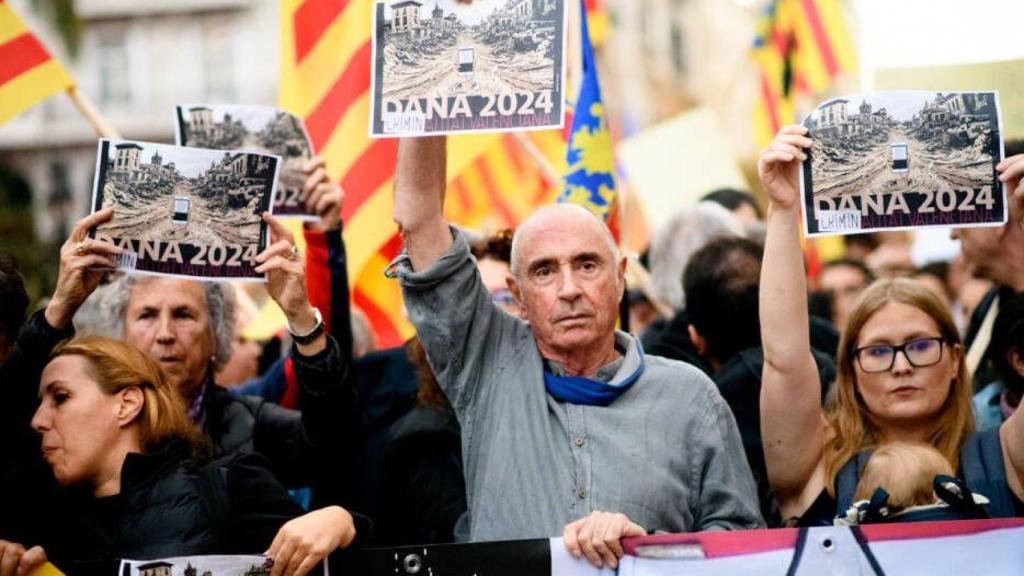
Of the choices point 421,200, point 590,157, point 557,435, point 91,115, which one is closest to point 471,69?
point 421,200

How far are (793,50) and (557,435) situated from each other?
6.55 m

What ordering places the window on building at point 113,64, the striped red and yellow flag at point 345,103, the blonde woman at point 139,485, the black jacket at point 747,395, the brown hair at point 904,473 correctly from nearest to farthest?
the blonde woman at point 139,485, the brown hair at point 904,473, the black jacket at point 747,395, the striped red and yellow flag at point 345,103, the window on building at point 113,64

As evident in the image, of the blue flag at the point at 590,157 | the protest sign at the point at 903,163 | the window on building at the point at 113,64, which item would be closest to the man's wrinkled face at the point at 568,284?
the protest sign at the point at 903,163

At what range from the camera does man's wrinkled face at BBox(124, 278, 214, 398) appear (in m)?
5.68

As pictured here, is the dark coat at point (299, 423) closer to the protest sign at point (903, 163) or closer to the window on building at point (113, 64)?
the protest sign at point (903, 163)

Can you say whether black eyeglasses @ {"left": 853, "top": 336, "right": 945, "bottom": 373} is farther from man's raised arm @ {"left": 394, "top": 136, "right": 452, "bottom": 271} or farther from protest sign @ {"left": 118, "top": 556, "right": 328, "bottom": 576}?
protest sign @ {"left": 118, "top": 556, "right": 328, "bottom": 576}

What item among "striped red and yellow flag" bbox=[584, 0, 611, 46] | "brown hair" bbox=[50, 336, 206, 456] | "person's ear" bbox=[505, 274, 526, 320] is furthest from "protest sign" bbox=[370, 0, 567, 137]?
"striped red and yellow flag" bbox=[584, 0, 611, 46]

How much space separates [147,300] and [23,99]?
943 mm

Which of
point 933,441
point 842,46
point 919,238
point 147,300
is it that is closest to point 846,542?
point 933,441

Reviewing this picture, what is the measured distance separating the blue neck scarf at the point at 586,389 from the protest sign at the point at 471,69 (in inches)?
27.6

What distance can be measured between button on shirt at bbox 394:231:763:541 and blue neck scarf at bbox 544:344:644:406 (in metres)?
0.02

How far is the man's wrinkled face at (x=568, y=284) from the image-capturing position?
487 cm

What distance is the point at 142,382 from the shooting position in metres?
4.91

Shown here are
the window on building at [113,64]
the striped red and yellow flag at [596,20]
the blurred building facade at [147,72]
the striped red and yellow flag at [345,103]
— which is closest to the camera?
the striped red and yellow flag at [345,103]
